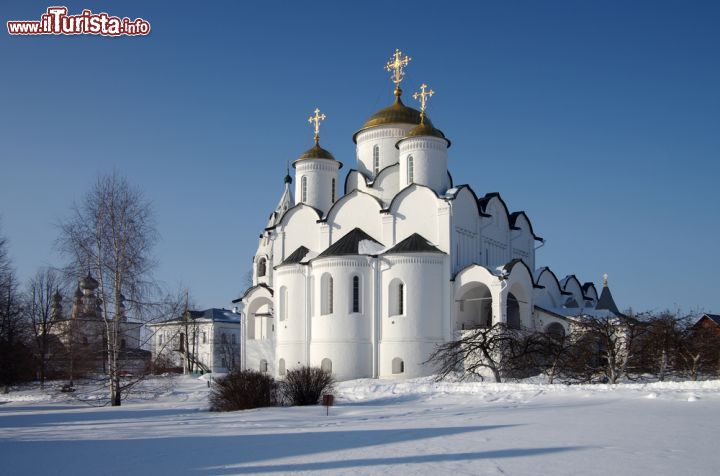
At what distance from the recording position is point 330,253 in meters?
30.2

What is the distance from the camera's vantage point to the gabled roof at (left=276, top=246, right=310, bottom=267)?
32278 mm

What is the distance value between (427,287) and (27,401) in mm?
15718

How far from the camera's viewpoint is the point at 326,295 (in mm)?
30562

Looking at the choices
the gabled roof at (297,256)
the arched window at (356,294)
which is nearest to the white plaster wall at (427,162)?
the arched window at (356,294)

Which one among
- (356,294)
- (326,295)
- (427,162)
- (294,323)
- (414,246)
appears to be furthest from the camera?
(427,162)

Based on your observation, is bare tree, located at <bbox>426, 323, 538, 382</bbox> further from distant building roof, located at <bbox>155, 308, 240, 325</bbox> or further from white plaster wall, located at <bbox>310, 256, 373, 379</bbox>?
distant building roof, located at <bbox>155, 308, 240, 325</bbox>

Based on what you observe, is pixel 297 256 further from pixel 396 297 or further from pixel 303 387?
pixel 303 387

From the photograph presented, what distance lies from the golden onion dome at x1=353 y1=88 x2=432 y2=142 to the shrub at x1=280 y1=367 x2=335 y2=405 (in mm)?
18019

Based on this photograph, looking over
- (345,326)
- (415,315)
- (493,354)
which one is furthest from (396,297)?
(493,354)

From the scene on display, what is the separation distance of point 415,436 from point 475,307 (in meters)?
21.6

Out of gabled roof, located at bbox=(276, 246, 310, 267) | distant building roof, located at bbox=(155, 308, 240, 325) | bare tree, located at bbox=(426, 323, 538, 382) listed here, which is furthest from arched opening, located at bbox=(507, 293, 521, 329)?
distant building roof, located at bbox=(155, 308, 240, 325)

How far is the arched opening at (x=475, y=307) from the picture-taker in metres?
30.6

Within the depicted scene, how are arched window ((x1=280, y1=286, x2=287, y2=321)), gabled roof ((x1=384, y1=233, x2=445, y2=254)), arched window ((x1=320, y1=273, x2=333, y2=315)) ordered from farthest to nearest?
arched window ((x1=280, y1=286, x2=287, y2=321)) → arched window ((x1=320, y1=273, x2=333, y2=315)) → gabled roof ((x1=384, y1=233, x2=445, y2=254))

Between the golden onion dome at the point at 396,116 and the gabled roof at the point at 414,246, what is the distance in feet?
24.9
